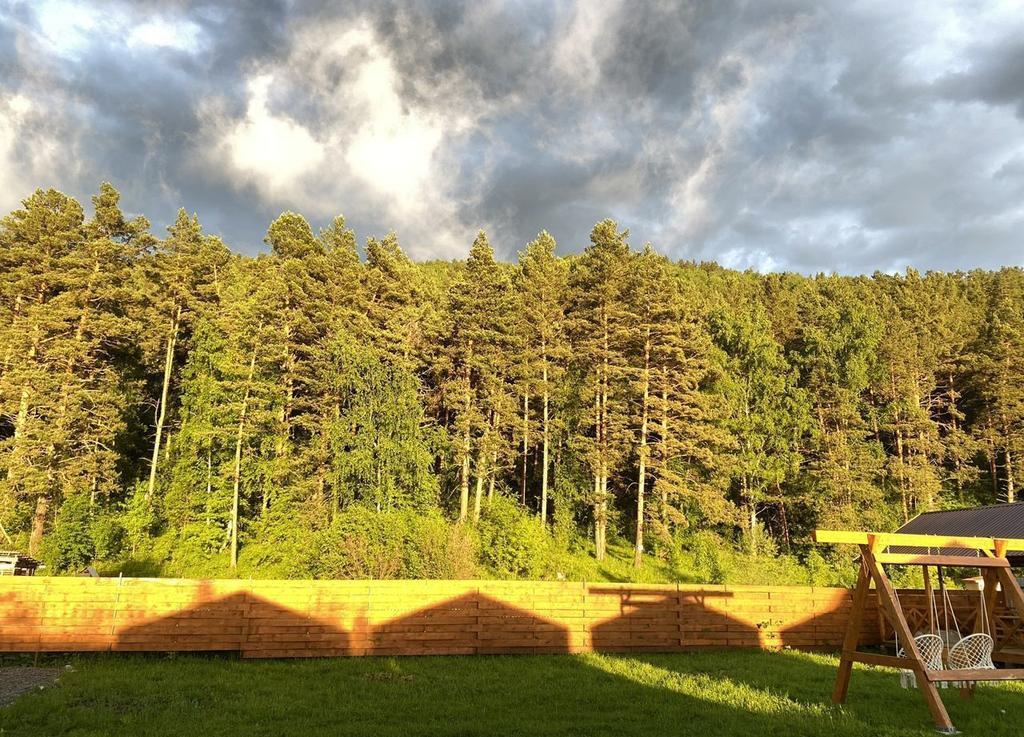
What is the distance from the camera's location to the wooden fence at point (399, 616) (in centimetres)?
1200

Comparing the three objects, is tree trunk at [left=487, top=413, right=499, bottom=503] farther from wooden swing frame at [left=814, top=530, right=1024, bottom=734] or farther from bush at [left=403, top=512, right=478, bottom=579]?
wooden swing frame at [left=814, top=530, right=1024, bottom=734]

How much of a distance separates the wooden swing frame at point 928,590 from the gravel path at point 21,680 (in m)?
11.4

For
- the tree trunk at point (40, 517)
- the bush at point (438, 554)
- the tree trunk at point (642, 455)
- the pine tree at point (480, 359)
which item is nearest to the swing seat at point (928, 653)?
the bush at point (438, 554)

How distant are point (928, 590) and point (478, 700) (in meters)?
6.55

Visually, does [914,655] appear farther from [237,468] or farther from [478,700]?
[237,468]

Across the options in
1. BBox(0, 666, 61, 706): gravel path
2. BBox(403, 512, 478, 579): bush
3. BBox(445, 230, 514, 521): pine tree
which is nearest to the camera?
BBox(0, 666, 61, 706): gravel path

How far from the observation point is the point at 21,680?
9867 millimetres

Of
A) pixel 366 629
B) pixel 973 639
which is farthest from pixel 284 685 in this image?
pixel 973 639

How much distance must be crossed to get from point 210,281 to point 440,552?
22.6 m

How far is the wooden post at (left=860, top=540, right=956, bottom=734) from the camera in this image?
6.88m

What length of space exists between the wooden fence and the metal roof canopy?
485 cm

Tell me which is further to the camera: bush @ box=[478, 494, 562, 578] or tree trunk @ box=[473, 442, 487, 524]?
tree trunk @ box=[473, 442, 487, 524]

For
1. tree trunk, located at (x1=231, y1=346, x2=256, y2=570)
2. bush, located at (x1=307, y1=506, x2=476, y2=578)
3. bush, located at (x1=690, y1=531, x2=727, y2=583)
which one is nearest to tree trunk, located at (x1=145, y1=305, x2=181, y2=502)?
tree trunk, located at (x1=231, y1=346, x2=256, y2=570)

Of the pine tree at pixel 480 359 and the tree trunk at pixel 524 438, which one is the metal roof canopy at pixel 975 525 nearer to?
the tree trunk at pixel 524 438
